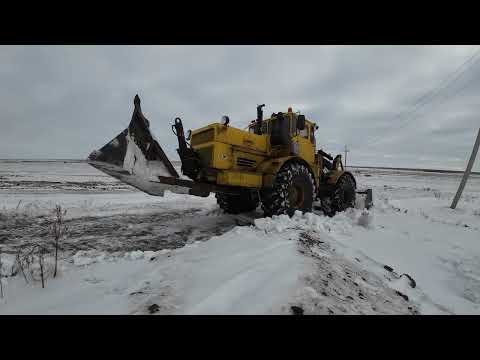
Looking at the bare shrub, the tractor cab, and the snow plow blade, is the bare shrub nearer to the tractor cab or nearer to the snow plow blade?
the tractor cab

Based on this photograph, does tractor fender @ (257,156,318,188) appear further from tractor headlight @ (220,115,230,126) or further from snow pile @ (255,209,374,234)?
tractor headlight @ (220,115,230,126)

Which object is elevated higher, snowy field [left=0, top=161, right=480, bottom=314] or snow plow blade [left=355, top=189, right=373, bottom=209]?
snow plow blade [left=355, top=189, right=373, bottom=209]

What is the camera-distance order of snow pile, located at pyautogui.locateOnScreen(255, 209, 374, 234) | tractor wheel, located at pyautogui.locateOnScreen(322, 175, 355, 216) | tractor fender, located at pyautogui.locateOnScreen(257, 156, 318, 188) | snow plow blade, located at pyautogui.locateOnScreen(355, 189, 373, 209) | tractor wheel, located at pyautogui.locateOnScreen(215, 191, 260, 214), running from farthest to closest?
snow plow blade, located at pyautogui.locateOnScreen(355, 189, 373, 209) < tractor wheel, located at pyautogui.locateOnScreen(322, 175, 355, 216) < tractor wheel, located at pyautogui.locateOnScreen(215, 191, 260, 214) < tractor fender, located at pyautogui.locateOnScreen(257, 156, 318, 188) < snow pile, located at pyautogui.locateOnScreen(255, 209, 374, 234)

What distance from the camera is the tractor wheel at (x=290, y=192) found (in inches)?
207

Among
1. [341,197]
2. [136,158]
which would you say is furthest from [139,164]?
[341,197]

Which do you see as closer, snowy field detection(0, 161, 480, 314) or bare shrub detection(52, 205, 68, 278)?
snowy field detection(0, 161, 480, 314)

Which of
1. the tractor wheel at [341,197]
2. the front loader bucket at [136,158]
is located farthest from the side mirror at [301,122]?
the front loader bucket at [136,158]

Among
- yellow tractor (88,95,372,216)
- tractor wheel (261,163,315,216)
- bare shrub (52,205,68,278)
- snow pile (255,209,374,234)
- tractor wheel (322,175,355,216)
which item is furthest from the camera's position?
tractor wheel (322,175,355,216)

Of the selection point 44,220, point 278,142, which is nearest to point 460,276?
point 278,142

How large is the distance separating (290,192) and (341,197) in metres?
2.84

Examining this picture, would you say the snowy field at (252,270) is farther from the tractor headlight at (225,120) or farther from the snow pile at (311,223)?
the tractor headlight at (225,120)

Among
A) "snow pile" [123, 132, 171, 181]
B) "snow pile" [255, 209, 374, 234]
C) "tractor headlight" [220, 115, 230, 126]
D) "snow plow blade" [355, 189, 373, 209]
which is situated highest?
"tractor headlight" [220, 115, 230, 126]

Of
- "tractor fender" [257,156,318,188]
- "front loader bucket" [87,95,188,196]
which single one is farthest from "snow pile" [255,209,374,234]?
"front loader bucket" [87,95,188,196]

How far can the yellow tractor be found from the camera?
178 inches
